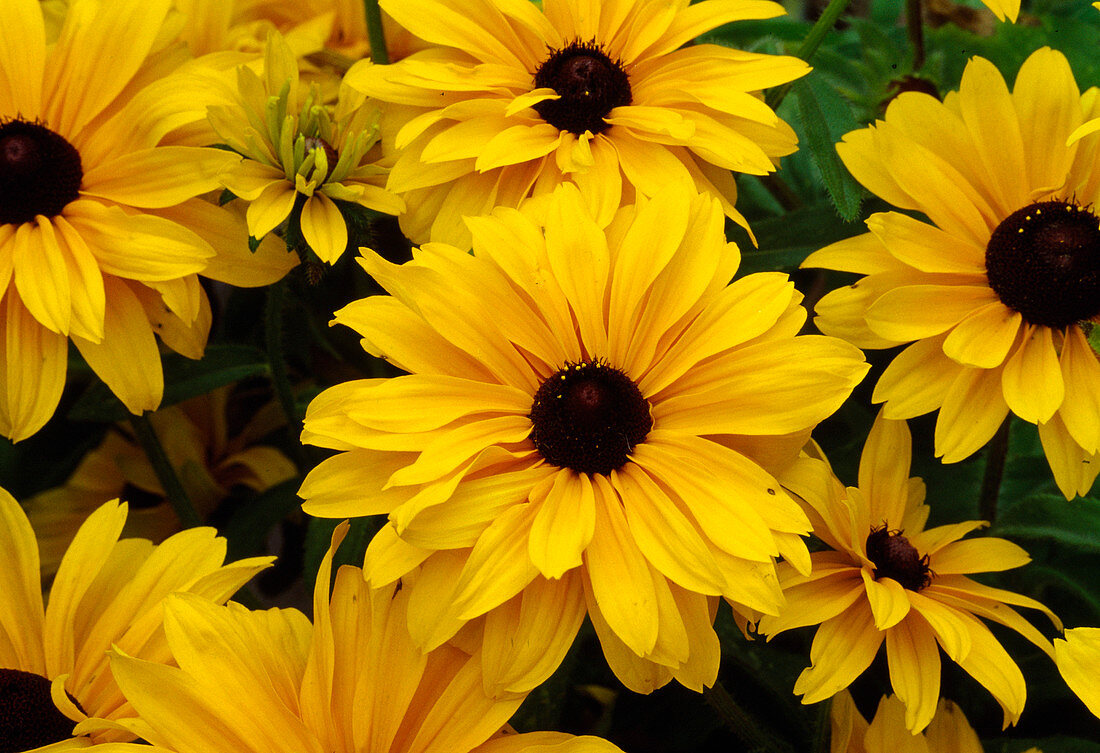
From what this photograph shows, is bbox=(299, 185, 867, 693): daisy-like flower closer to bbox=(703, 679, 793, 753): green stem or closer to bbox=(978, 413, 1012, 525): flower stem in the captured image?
bbox=(703, 679, 793, 753): green stem

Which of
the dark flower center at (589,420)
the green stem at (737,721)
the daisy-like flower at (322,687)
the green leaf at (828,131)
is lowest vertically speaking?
the green stem at (737,721)

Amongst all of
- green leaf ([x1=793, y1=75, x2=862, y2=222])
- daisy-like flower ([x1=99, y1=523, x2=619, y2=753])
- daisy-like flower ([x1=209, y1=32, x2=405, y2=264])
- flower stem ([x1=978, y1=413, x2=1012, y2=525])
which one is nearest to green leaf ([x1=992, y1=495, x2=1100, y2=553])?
flower stem ([x1=978, y1=413, x2=1012, y2=525])

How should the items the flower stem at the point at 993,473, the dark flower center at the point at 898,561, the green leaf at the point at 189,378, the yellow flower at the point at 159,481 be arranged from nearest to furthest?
the dark flower center at the point at 898,561, the flower stem at the point at 993,473, the green leaf at the point at 189,378, the yellow flower at the point at 159,481

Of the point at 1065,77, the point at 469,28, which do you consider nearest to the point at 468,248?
the point at 469,28

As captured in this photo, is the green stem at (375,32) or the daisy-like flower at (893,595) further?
the green stem at (375,32)

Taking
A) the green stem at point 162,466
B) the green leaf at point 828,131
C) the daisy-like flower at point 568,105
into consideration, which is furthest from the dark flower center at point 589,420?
the green stem at point 162,466

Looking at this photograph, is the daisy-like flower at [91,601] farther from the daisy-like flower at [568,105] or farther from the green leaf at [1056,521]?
the green leaf at [1056,521]
